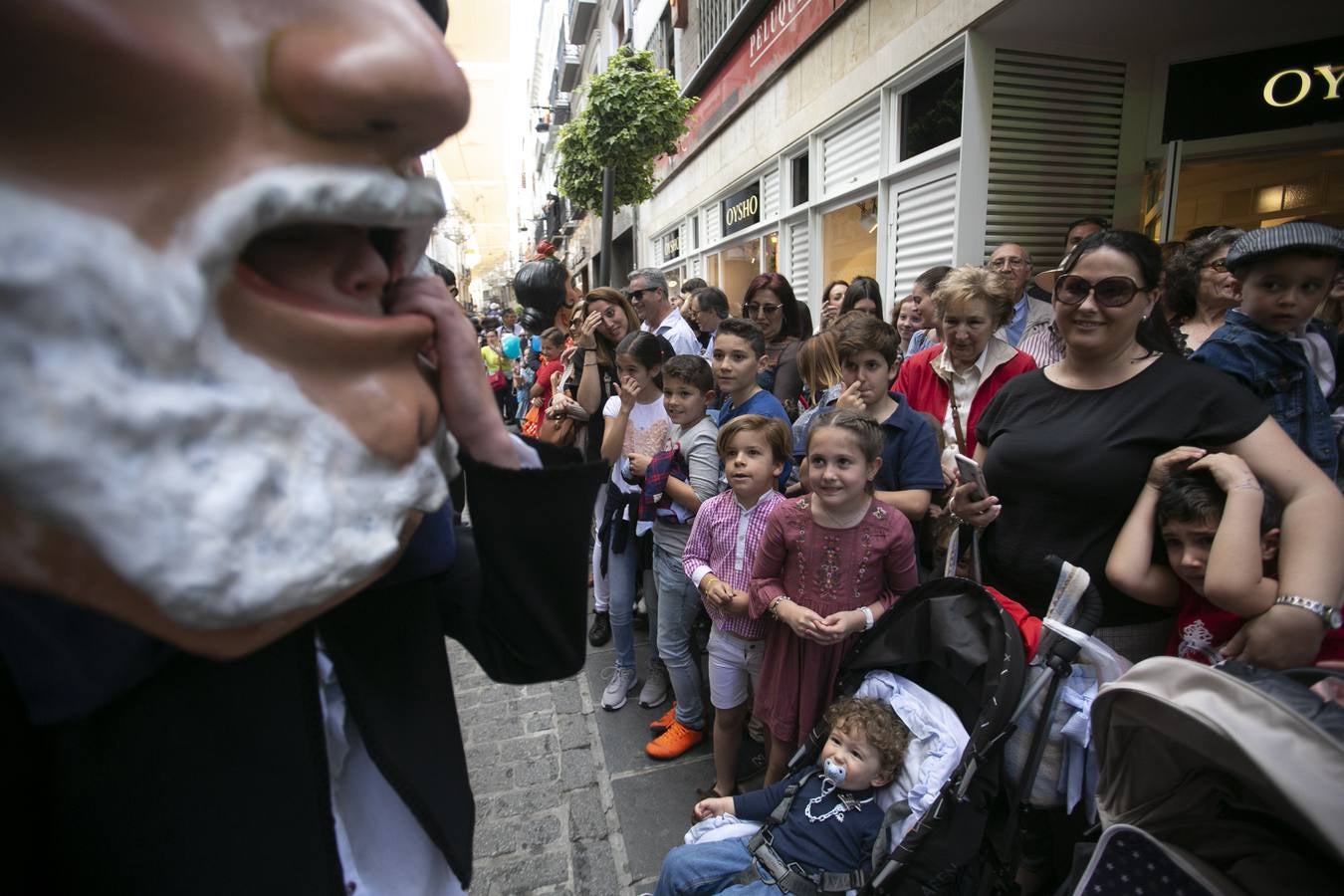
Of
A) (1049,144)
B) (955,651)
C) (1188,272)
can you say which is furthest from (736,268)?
(955,651)

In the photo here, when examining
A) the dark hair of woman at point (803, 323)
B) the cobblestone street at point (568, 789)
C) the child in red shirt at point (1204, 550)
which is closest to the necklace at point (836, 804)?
the cobblestone street at point (568, 789)

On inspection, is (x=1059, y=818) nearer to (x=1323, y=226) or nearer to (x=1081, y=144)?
(x=1323, y=226)

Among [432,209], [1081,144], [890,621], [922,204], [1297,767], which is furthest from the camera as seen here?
[922,204]

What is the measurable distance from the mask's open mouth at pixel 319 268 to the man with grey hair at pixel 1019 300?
3702mm

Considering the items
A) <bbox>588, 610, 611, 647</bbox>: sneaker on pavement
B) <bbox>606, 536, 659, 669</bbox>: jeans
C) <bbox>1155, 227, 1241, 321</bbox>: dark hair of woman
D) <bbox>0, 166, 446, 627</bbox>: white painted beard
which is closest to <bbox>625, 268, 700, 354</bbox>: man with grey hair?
<bbox>606, 536, 659, 669</bbox>: jeans

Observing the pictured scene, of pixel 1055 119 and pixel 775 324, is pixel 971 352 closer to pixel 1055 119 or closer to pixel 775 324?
pixel 775 324

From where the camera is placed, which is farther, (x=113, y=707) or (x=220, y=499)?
(x=113, y=707)

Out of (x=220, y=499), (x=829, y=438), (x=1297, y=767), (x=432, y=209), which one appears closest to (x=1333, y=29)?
(x=829, y=438)

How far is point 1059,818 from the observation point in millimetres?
2033

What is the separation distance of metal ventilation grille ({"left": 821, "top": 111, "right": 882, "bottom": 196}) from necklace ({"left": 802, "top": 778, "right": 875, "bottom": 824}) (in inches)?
232

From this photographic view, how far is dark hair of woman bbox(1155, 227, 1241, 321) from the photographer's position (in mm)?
2893

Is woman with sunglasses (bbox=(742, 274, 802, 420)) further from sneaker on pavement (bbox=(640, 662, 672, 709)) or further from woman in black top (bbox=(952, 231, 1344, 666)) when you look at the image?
woman in black top (bbox=(952, 231, 1344, 666))

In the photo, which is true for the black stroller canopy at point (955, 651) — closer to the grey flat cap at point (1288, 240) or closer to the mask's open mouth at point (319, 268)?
the grey flat cap at point (1288, 240)

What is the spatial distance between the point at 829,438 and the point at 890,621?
644mm
